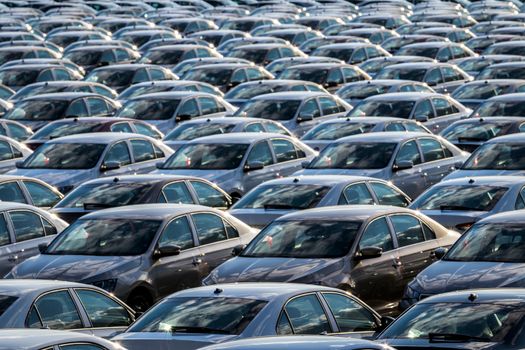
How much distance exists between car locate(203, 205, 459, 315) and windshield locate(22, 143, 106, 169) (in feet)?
24.5

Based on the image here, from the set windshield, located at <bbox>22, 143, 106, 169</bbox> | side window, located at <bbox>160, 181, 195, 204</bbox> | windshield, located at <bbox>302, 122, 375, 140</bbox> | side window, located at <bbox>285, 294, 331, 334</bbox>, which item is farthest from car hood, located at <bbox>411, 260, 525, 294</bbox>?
windshield, located at <bbox>302, 122, 375, 140</bbox>

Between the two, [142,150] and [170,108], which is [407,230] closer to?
[142,150]

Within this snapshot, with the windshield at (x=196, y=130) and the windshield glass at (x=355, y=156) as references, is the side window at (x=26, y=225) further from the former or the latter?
the windshield at (x=196, y=130)

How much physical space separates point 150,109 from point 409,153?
838 cm

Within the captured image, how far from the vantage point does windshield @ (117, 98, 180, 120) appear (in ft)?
104

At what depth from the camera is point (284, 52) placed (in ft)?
145

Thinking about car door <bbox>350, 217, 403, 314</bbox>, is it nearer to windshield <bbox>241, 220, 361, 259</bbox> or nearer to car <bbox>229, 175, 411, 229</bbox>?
windshield <bbox>241, 220, 361, 259</bbox>

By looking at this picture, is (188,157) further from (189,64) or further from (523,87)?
(189,64)

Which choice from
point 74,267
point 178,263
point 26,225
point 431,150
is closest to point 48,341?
point 74,267

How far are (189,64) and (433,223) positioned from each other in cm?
2333

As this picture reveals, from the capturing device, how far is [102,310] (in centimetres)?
1403

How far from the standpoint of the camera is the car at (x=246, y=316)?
1289cm

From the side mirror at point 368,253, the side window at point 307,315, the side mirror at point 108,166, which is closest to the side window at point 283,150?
the side mirror at point 108,166

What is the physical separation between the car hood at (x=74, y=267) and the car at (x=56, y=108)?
14.2 m
